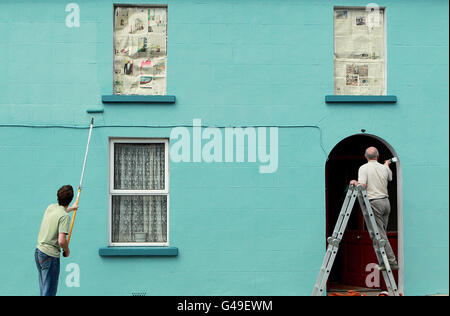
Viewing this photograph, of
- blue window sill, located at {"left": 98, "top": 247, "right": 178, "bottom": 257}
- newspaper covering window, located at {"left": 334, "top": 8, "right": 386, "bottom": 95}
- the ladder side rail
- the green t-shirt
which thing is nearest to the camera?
the green t-shirt

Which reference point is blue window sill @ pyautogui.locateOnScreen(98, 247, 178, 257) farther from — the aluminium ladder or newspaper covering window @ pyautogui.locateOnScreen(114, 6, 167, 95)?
newspaper covering window @ pyautogui.locateOnScreen(114, 6, 167, 95)

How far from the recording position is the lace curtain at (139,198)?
880 centimetres

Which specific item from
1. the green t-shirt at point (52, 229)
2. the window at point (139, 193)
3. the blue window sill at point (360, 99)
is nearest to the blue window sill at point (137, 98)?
the window at point (139, 193)

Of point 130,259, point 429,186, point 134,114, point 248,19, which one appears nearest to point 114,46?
point 134,114

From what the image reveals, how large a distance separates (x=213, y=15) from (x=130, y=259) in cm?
407

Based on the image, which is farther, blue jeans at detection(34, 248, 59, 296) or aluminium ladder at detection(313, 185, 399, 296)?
aluminium ladder at detection(313, 185, 399, 296)

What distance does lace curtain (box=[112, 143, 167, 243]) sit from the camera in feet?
28.9

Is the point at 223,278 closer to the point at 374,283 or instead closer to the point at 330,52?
the point at 374,283

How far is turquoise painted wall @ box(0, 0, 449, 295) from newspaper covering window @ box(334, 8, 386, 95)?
19 cm

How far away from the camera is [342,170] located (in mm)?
10461

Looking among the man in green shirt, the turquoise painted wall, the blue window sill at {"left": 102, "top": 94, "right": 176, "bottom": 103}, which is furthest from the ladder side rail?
the man in green shirt

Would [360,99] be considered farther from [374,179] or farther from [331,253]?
[331,253]

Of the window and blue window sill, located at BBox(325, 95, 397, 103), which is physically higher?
blue window sill, located at BBox(325, 95, 397, 103)

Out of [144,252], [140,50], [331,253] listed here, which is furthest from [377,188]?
[140,50]
